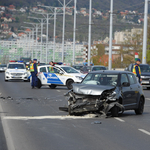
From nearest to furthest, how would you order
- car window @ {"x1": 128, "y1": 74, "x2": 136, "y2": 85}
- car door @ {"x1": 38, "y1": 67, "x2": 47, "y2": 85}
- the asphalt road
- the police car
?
the asphalt road → car window @ {"x1": 128, "y1": 74, "x2": 136, "y2": 85} → the police car → car door @ {"x1": 38, "y1": 67, "x2": 47, "y2": 85}

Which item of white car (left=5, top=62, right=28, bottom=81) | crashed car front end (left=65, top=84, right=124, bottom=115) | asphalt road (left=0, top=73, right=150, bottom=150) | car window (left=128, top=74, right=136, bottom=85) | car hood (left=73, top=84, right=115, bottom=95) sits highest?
car window (left=128, top=74, right=136, bottom=85)

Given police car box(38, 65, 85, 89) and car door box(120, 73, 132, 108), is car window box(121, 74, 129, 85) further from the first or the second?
police car box(38, 65, 85, 89)

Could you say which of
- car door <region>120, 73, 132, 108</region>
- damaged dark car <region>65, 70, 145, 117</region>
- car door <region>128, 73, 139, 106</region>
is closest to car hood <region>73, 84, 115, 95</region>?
damaged dark car <region>65, 70, 145, 117</region>

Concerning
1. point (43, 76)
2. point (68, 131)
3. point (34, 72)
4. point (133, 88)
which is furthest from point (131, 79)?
point (43, 76)

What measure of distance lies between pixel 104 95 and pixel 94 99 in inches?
12.3

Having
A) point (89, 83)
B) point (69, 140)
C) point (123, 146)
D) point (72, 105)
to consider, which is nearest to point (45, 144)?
point (69, 140)

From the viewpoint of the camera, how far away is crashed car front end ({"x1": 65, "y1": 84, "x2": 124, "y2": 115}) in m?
13.2

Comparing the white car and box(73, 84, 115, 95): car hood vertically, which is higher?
box(73, 84, 115, 95): car hood

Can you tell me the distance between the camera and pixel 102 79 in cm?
1431

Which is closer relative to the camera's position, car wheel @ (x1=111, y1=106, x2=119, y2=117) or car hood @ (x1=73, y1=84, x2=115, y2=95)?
car hood @ (x1=73, y1=84, x2=115, y2=95)

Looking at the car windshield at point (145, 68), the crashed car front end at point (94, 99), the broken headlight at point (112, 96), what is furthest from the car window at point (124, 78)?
the car windshield at point (145, 68)

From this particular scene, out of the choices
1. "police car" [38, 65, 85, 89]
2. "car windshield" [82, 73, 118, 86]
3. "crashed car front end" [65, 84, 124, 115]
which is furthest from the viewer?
"police car" [38, 65, 85, 89]

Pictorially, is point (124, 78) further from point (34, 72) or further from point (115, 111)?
point (34, 72)

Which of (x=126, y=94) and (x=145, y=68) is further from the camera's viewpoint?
(x=145, y=68)
